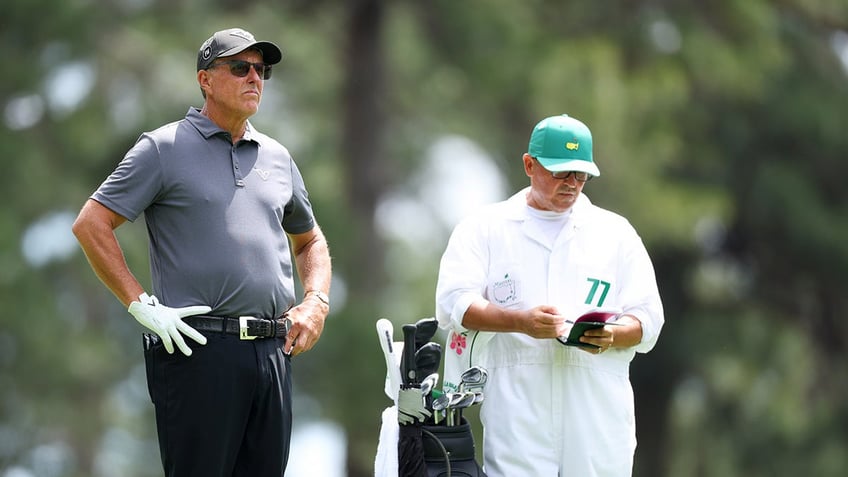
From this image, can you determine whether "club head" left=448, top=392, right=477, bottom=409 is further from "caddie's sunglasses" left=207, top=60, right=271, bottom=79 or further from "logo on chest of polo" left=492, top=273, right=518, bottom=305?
"caddie's sunglasses" left=207, top=60, right=271, bottom=79

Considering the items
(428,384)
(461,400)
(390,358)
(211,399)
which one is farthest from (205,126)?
(461,400)

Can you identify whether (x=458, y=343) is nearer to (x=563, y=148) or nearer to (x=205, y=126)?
(x=563, y=148)

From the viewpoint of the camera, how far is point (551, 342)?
5605 mm

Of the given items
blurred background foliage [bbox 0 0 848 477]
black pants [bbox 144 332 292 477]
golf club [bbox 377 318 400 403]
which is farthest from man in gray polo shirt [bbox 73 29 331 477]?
blurred background foliage [bbox 0 0 848 477]

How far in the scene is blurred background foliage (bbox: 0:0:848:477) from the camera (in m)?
15.2

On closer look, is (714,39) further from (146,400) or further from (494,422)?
(494,422)

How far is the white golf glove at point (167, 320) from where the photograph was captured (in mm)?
4914

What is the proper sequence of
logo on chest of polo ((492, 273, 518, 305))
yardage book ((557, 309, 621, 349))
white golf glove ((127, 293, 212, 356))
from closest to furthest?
white golf glove ((127, 293, 212, 356))
yardage book ((557, 309, 621, 349))
logo on chest of polo ((492, 273, 518, 305))

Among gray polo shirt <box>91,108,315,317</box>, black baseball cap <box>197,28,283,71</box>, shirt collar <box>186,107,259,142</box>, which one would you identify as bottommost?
gray polo shirt <box>91,108,315,317</box>

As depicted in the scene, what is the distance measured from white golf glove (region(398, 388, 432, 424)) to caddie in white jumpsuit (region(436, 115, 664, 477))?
226 mm

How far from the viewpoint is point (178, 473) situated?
5.04m

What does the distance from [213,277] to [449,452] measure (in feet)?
3.54

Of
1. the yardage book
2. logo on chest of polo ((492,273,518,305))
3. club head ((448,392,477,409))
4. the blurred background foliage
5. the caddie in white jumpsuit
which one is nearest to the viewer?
the yardage book

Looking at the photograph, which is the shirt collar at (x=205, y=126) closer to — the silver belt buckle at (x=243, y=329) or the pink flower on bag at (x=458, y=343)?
the silver belt buckle at (x=243, y=329)
